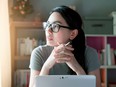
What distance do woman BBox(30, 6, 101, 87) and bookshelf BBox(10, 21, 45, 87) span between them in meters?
1.60

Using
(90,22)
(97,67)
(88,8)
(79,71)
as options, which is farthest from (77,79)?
(88,8)

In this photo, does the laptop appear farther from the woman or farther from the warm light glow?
the warm light glow

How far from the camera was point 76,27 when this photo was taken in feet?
4.44

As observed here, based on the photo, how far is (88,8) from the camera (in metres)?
3.31

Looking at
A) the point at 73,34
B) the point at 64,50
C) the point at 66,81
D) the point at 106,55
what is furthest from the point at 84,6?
the point at 66,81

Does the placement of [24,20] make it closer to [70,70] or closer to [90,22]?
[90,22]

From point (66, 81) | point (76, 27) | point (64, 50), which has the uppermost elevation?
A: point (76, 27)

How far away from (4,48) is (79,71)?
1531 millimetres

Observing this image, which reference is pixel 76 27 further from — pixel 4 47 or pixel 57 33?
pixel 4 47

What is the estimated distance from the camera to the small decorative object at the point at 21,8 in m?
3.07

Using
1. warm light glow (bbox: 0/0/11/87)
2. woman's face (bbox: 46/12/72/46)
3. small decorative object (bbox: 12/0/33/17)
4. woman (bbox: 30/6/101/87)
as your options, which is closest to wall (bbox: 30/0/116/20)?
small decorative object (bbox: 12/0/33/17)

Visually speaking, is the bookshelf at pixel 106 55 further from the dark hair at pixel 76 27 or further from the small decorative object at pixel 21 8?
the dark hair at pixel 76 27

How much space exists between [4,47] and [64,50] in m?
1.52

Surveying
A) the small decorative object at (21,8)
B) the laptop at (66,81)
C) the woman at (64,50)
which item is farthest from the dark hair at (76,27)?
the small decorative object at (21,8)
